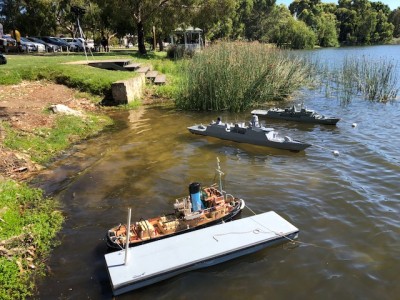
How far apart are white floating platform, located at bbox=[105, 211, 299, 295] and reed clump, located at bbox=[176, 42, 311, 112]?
11194 millimetres

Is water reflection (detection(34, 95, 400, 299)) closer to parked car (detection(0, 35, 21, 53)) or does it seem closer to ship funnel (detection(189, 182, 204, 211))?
ship funnel (detection(189, 182, 204, 211))

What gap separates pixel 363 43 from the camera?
326ft

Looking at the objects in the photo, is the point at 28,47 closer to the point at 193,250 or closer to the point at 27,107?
the point at 27,107

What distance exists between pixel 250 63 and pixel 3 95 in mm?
11505

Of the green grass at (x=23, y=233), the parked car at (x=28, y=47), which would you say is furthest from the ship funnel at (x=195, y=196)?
the parked car at (x=28, y=47)

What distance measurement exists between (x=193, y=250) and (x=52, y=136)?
8080mm

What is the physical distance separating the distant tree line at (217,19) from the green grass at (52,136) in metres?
17.8

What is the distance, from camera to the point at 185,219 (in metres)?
6.83

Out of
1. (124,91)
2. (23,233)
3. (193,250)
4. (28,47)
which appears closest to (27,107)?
(124,91)

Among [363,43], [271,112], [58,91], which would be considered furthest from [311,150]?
[363,43]

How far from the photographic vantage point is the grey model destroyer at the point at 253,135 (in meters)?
11.9

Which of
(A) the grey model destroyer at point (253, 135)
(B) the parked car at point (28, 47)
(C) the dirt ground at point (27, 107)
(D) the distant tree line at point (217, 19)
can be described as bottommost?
(A) the grey model destroyer at point (253, 135)

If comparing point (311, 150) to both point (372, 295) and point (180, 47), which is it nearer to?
point (372, 295)

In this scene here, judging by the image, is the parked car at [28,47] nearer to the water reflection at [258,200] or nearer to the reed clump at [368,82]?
the water reflection at [258,200]
